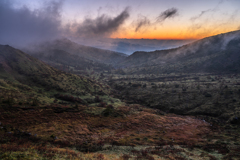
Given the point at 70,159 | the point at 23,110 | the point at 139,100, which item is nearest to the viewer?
the point at 70,159

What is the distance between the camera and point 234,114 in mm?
58969

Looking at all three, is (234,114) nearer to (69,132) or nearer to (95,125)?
(95,125)

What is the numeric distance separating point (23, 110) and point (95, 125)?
23898 millimetres

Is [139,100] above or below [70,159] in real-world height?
below

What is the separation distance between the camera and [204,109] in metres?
73.1

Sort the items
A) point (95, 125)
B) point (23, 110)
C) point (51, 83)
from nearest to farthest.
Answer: point (23, 110) < point (95, 125) < point (51, 83)

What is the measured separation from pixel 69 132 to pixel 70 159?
681 inches

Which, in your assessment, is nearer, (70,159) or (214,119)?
(70,159)

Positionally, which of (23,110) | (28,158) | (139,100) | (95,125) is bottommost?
(139,100)

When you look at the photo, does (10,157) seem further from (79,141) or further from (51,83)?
(51,83)

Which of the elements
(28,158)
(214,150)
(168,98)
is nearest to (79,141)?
(28,158)

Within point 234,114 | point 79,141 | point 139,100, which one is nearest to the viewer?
point 79,141

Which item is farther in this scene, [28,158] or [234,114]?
[234,114]

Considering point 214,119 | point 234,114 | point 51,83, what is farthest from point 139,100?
point 51,83
